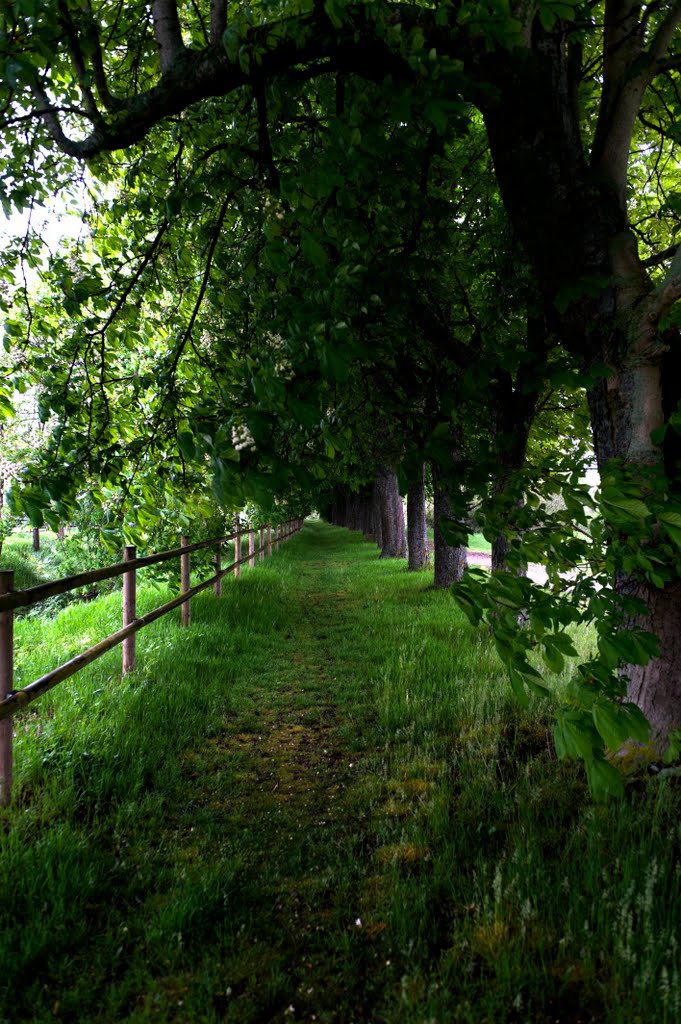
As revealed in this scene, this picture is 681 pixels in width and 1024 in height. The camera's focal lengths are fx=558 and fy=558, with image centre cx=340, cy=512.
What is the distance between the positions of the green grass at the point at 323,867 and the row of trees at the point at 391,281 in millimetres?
884

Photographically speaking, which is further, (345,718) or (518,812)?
(345,718)

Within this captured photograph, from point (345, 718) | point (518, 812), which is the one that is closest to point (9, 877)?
point (518, 812)

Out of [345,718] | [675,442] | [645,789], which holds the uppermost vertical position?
[675,442]

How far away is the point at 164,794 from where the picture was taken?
3.67 m

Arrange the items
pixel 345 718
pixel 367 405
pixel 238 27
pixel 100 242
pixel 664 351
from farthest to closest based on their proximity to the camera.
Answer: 1. pixel 345 718
2. pixel 100 242
3. pixel 367 405
4. pixel 664 351
5. pixel 238 27

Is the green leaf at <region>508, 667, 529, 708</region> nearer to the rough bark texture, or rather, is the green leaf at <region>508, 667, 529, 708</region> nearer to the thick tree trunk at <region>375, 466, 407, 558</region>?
the rough bark texture

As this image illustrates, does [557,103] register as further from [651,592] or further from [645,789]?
[645,789]

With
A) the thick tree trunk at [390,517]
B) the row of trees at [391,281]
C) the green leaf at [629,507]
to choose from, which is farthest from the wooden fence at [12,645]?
the thick tree trunk at [390,517]

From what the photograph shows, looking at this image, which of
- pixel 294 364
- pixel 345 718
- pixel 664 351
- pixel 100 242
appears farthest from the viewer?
pixel 345 718

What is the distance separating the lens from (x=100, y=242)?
468cm

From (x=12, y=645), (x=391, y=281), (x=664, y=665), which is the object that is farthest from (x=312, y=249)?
(x=664, y=665)

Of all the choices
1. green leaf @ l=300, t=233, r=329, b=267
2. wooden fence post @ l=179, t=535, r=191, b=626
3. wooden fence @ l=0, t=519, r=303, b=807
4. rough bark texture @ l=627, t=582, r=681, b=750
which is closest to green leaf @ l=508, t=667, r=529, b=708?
green leaf @ l=300, t=233, r=329, b=267

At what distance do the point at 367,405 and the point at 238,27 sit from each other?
1.94 metres

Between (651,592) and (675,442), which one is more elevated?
(675,442)
